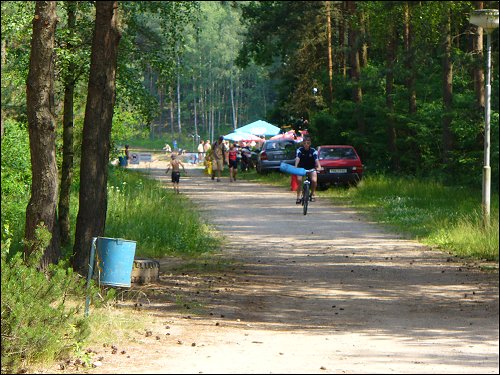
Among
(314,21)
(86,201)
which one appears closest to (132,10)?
(86,201)

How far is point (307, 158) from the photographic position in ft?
90.4

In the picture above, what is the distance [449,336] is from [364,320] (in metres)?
1.46

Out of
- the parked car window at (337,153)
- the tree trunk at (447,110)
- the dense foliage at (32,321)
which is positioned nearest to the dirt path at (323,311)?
the dense foliage at (32,321)

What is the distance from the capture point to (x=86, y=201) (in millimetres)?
15758

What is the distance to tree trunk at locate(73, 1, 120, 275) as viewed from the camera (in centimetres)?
1545

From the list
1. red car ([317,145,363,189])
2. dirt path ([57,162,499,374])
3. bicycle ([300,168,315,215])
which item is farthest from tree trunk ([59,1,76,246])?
red car ([317,145,363,189])

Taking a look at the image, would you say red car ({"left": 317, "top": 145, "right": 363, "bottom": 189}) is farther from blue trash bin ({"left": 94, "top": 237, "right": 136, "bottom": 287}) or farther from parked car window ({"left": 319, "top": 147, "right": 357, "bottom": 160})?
blue trash bin ({"left": 94, "top": 237, "right": 136, "bottom": 287})

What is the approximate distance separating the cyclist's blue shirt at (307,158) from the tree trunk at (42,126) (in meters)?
13.4

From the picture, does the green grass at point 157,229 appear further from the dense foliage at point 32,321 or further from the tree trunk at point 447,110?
the tree trunk at point 447,110

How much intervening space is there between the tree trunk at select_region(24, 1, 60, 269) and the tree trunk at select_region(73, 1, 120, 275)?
1.09 metres

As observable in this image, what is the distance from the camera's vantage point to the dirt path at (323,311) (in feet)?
33.9

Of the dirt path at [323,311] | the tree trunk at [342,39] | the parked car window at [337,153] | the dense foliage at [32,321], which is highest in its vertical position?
the tree trunk at [342,39]

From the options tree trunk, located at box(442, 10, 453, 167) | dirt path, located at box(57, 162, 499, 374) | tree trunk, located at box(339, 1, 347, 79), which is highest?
tree trunk, located at box(339, 1, 347, 79)

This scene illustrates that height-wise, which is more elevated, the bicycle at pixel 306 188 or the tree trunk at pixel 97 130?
the tree trunk at pixel 97 130
